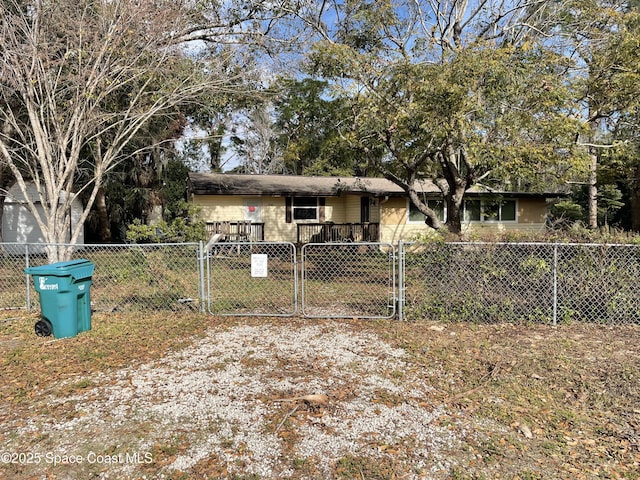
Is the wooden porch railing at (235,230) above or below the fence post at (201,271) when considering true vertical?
above

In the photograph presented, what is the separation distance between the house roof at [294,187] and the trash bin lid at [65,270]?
9.88m

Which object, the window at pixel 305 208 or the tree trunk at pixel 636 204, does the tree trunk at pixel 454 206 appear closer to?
the tree trunk at pixel 636 204

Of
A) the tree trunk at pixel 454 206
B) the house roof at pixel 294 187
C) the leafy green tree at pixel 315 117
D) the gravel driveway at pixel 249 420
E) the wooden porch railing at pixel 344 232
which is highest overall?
the leafy green tree at pixel 315 117

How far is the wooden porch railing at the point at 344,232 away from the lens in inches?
625

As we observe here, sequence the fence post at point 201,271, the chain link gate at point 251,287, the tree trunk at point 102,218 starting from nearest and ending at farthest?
1. the fence post at point 201,271
2. the chain link gate at point 251,287
3. the tree trunk at point 102,218

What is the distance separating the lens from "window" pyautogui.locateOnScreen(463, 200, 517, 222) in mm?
16750

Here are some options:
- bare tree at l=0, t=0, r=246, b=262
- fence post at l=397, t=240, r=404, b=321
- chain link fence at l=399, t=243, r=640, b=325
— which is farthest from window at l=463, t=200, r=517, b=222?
bare tree at l=0, t=0, r=246, b=262

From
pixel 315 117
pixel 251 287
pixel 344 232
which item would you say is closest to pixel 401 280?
pixel 251 287

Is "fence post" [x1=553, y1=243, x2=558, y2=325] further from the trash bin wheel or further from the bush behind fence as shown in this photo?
the trash bin wheel

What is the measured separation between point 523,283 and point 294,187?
39.5 ft

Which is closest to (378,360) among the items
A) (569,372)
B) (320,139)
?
(569,372)

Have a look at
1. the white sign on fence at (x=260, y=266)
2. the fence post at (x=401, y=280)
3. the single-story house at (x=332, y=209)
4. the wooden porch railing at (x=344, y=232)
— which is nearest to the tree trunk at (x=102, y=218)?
the single-story house at (x=332, y=209)

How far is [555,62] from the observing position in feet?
26.4

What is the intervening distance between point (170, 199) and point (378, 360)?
1981 centimetres
